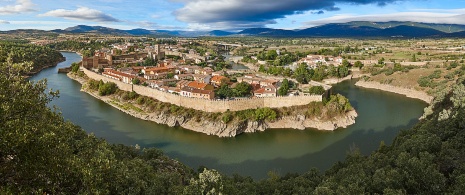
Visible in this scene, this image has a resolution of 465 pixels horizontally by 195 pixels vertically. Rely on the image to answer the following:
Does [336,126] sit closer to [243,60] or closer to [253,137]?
[253,137]

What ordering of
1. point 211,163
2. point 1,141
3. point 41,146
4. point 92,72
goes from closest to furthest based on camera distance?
1. point 1,141
2. point 41,146
3. point 211,163
4. point 92,72

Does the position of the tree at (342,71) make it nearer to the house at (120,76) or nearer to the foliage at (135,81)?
the foliage at (135,81)

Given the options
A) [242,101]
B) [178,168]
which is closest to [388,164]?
[178,168]

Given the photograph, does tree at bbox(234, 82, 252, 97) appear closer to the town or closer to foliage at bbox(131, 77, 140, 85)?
the town

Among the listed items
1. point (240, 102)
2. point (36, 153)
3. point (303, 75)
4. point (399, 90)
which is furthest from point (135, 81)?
point (399, 90)

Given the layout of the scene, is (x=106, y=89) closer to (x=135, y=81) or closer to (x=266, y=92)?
(x=135, y=81)

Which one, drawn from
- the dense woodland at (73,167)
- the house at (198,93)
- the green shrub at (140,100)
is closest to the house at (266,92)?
the house at (198,93)

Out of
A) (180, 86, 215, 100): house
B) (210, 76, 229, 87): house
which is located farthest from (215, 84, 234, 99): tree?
(210, 76, 229, 87): house
